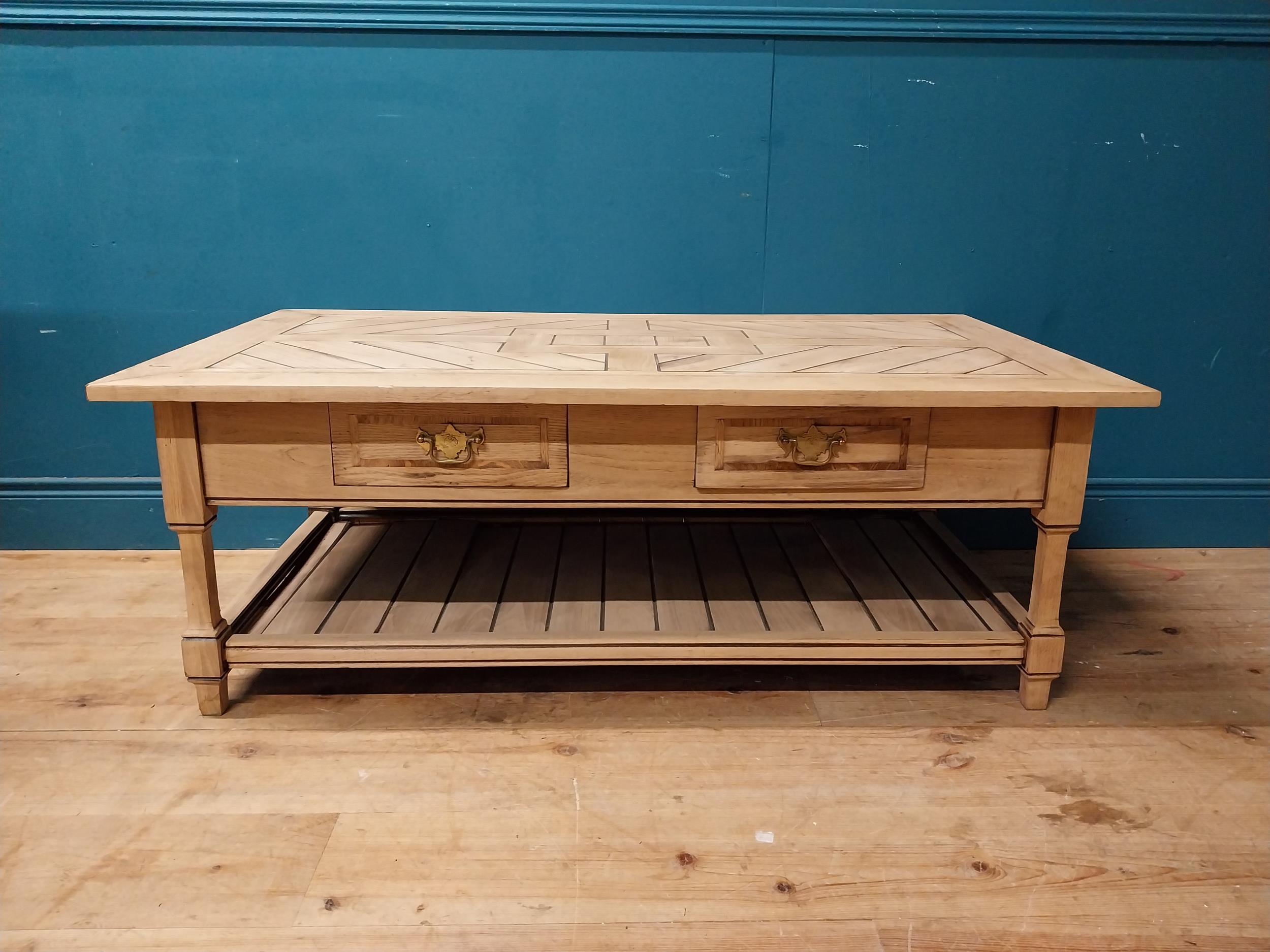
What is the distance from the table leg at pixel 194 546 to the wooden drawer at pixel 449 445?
23 cm

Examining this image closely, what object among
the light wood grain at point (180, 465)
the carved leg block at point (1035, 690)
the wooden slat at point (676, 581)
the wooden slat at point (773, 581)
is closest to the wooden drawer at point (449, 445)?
the light wood grain at point (180, 465)

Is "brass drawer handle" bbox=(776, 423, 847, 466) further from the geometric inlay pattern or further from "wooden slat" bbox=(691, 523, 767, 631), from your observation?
"wooden slat" bbox=(691, 523, 767, 631)

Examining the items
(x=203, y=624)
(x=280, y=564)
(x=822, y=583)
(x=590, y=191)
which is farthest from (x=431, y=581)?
(x=590, y=191)

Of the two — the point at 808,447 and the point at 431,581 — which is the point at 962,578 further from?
the point at 431,581

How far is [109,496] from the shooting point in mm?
2316

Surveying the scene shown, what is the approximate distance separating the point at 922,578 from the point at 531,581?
2.58 feet

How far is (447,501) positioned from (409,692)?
1.40 feet

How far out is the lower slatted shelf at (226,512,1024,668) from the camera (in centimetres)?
160

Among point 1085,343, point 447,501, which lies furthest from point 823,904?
point 1085,343

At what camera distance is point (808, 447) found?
4.97 feet

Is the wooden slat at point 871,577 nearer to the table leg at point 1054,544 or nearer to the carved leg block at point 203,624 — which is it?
the table leg at point 1054,544

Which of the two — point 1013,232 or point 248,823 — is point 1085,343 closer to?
point 1013,232

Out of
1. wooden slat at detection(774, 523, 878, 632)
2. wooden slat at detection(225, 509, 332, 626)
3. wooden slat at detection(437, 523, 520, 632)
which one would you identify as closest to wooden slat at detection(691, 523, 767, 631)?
wooden slat at detection(774, 523, 878, 632)

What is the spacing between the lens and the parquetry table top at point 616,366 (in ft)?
4.72
